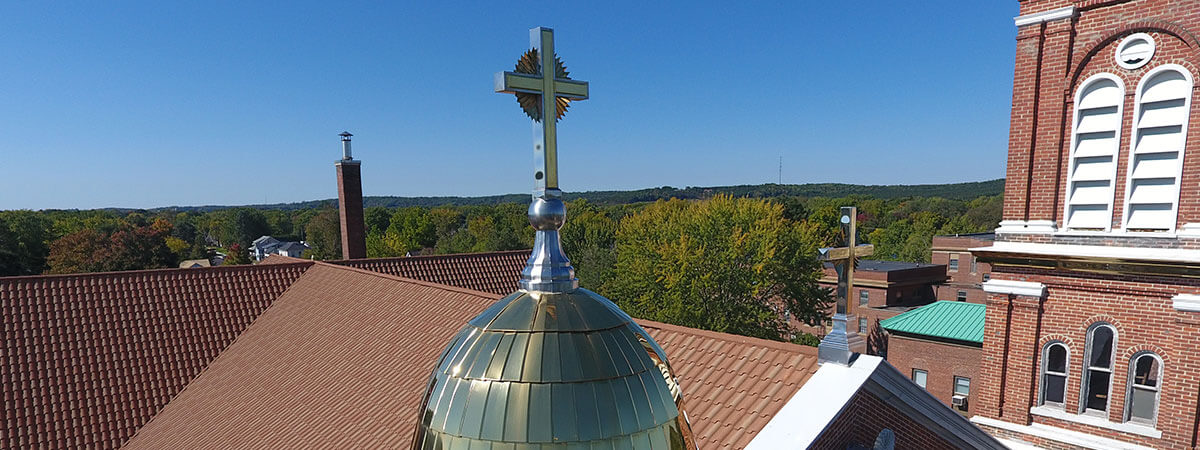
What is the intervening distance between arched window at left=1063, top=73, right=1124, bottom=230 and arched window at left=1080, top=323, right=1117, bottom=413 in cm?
189

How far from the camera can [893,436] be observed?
20.1ft

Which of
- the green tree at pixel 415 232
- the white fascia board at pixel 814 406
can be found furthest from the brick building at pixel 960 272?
the green tree at pixel 415 232

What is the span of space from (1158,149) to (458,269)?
52.4ft

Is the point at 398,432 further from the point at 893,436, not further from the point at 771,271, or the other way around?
the point at 771,271

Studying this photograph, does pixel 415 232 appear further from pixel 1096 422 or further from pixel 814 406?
pixel 814 406

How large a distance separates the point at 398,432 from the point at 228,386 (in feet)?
19.9

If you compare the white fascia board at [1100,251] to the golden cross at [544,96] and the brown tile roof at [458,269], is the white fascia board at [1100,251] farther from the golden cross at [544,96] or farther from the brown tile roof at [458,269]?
the brown tile roof at [458,269]

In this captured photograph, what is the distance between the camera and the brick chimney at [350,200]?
19500mm

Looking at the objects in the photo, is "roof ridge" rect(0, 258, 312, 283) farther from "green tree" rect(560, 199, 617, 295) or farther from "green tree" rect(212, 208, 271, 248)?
"green tree" rect(212, 208, 271, 248)

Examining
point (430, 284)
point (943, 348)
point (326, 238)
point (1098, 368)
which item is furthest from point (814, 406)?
point (326, 238)

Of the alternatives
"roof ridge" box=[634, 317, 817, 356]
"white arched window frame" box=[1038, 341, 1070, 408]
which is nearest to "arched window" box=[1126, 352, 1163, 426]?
"white arched window frame" box=[1038, 341, 1070, 408]

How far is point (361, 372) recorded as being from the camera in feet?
32.1

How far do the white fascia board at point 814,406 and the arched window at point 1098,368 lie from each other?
679cm

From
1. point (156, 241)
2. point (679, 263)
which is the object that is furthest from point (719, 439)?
point (156, 241)
